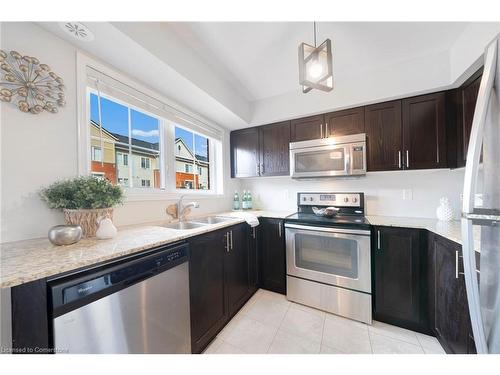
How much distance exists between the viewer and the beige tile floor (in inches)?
56.4

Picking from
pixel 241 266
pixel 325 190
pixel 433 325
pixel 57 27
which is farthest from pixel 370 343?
pixel 57 27

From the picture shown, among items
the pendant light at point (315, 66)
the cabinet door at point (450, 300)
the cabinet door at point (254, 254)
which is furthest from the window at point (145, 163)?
the cabinet door at point (450, 300)

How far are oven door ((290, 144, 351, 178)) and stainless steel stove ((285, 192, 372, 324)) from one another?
1.85 ft

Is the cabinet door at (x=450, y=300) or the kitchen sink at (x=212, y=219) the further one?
the kitchen sink at (x=212, y=219)

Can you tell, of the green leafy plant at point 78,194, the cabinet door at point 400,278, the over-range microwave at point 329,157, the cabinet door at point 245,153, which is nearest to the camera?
the green leafy plant at point 78,194

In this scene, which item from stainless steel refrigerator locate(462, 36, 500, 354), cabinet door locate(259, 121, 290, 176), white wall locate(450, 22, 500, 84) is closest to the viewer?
stainless steel refrigerator locate(462, 36, 500, 354)

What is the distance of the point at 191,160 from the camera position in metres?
2.38

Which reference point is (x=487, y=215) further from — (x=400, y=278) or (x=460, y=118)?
(x=460, y=118)

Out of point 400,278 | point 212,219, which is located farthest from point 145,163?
point 400,278

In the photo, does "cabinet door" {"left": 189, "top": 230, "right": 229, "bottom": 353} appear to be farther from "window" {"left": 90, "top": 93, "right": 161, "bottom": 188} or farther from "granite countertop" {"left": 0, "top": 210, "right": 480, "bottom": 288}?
"window" {"left": 90, "top": 93, "right": 161, "bottom": 188}

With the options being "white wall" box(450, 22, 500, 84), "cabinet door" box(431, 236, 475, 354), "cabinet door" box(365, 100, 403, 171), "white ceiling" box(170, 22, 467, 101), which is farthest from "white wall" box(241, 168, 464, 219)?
"white ceiling" box(170, 22, 467, 101)

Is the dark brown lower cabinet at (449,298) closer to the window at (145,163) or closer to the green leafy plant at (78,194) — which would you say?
the green leafy plant at (78,194)

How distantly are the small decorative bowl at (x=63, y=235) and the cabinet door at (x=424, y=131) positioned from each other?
2679 mm

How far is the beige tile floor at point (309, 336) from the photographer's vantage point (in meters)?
1.43
